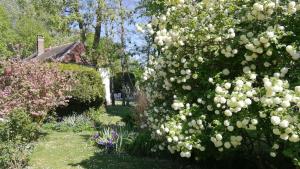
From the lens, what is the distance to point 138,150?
9445 mm

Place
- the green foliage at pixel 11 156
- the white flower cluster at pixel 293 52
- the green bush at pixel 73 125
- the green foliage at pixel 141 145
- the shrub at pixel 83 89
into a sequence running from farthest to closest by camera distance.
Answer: the shrub at pixel 83 89 < the green bush at pixel 73 125 < the green foliage at pixel 141 145 < the green foliage at pixel 11 156 < the white flower cluster at pixel 293 52

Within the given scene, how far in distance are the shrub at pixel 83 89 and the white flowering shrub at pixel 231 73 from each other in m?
10.4

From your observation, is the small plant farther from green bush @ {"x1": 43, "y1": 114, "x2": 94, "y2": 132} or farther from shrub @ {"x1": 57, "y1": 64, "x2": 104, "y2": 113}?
shrub @ {"x1": 57, "y1": 64, "x2": 104, "y2": 113}

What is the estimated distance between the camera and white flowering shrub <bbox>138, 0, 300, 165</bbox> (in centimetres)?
457

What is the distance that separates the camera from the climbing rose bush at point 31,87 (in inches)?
424

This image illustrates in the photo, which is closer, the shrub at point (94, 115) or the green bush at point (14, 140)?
the green bush at point (14, 140)

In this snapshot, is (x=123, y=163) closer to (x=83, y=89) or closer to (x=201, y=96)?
(x=201, y=96)

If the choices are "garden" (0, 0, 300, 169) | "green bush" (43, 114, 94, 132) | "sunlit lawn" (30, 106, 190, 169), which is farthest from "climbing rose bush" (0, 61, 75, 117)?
"green bush" (43, 114, 94, 132)

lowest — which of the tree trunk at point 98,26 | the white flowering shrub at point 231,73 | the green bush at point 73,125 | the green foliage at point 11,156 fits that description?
the green foliage at point 11,156

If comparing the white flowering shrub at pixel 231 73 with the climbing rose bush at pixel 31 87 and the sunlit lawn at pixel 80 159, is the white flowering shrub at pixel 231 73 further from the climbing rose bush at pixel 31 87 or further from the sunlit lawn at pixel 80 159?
the climbing rose bush at pixel 31 87

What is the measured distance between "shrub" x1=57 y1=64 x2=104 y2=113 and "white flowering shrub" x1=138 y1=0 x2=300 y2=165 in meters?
10.4

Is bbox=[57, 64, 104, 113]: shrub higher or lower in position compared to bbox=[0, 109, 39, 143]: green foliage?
higher

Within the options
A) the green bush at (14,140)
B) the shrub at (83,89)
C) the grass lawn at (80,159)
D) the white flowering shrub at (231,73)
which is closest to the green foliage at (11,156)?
the green bush at (14,140)

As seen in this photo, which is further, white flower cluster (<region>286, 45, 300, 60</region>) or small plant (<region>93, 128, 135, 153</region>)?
small plant (<region>93, 128, 135, 153</region>)
